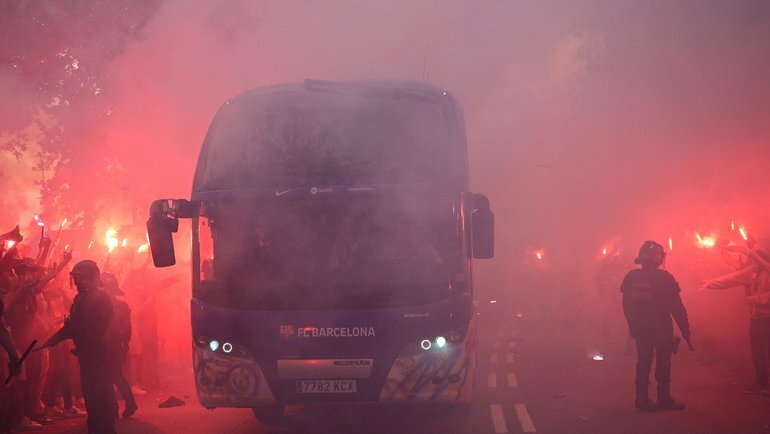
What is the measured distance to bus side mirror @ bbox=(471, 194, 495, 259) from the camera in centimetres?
827

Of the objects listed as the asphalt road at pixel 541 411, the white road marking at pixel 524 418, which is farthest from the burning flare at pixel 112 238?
the white road marking at pixel 524 418

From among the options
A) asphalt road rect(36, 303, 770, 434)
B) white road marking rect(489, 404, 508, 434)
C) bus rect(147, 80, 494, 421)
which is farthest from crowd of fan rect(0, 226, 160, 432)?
white road marking rect(489, 404, 508, 434)

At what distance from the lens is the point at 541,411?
1040cm

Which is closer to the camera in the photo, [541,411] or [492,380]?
[541,411]

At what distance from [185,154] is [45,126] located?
358 centimetres

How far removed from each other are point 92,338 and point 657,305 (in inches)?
247

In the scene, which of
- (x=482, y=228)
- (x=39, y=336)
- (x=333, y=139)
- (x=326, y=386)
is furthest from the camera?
(x=39, y=336)

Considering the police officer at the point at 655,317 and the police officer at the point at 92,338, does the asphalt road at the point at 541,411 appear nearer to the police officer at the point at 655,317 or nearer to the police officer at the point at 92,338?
the police officer at the point at 655,317

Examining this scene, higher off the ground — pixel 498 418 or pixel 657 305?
pixel 657 305

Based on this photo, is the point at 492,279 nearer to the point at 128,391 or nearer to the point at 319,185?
the point at 128,391

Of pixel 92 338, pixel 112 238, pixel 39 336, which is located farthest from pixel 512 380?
pixel 112 238

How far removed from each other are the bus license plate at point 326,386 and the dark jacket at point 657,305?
4.21 metres

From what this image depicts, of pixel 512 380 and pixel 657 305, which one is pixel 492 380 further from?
pixel 657 305

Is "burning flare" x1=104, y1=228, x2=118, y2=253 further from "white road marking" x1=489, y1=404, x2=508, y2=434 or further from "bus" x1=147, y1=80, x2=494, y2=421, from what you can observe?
"bus" x1=147, y1=80, x2=494, y2=421
